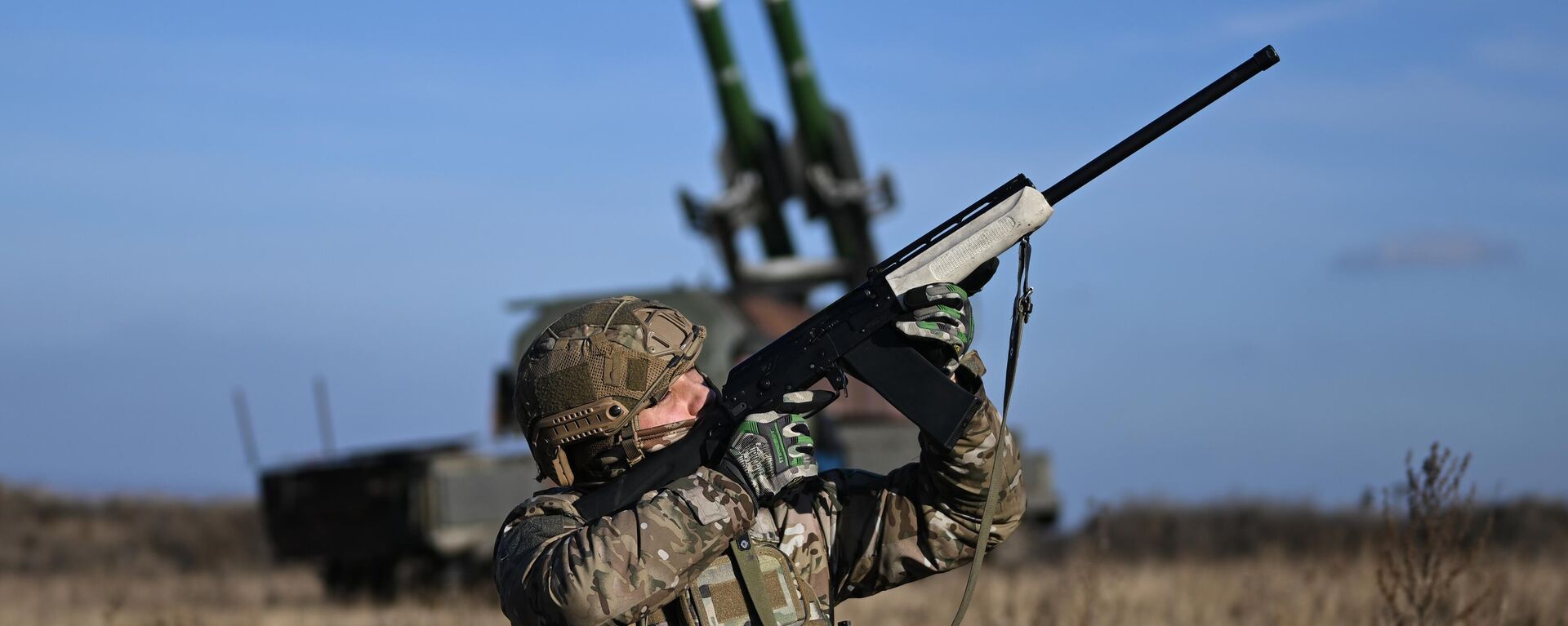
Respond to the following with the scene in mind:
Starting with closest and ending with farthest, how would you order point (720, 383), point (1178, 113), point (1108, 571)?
point (1178, 113) → point (1108, 571) → point (720, 383)

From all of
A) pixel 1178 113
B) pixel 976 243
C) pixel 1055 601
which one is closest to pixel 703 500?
pixel 976 243

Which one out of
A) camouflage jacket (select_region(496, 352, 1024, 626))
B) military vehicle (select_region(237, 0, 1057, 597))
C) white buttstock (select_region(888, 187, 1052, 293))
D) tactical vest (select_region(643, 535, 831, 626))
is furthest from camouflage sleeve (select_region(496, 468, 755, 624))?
military vehicle (select_region(237, 0, 1057, 597))

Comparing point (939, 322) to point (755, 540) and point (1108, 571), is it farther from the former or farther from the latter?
point (1108, 571)

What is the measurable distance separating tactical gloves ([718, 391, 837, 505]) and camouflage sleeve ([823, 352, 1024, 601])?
→ 11.9 inches

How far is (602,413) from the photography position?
3168mm

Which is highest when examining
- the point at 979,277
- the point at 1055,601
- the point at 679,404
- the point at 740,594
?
the point at 979,277

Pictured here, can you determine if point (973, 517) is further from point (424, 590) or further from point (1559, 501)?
point (1559, 501)

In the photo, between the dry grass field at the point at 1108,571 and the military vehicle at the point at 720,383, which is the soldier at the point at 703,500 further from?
the military vehicle at the point at 720,383

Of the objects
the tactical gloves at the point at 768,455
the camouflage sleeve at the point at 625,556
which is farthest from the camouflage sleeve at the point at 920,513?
the camouflage sleeve at the point at 625,556

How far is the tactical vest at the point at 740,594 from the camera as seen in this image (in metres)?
3.14

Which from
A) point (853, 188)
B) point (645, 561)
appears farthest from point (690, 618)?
point (853, 188)

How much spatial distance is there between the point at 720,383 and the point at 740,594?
403 inches

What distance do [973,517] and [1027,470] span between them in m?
10.5

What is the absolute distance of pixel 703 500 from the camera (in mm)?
2971
